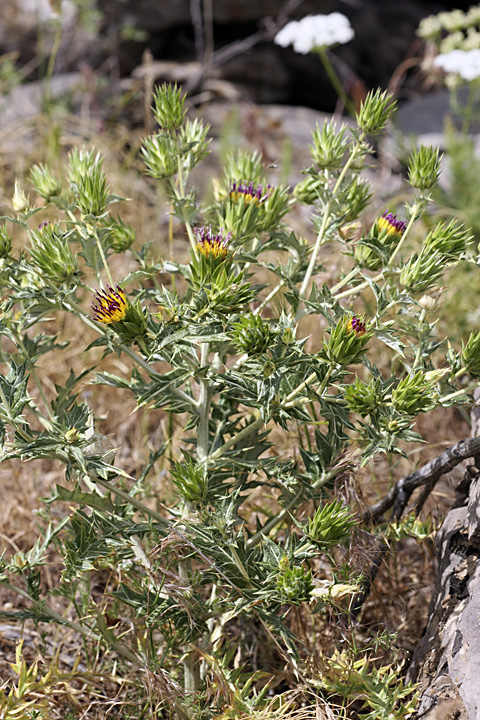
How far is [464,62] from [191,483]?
Answer: 10.2 ft

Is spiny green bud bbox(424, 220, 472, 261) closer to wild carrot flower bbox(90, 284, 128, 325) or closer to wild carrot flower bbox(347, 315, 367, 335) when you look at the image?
wild carrot flower bbox(347, 315, 367, 335)

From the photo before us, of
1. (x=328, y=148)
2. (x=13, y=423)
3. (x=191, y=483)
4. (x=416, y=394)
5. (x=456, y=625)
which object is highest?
(x=328, y=148)

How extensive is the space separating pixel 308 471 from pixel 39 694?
0.80 meters

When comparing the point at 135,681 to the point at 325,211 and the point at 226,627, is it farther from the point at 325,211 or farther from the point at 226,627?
the point at 325,211

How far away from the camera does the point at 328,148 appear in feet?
5.08

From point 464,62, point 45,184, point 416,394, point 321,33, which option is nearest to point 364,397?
point 416,394

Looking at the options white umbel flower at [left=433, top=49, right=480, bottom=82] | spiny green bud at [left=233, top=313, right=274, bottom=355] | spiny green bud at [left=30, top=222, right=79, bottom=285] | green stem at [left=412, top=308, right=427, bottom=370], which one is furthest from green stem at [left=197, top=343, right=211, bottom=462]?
white umbel flower at [left=433, top=49, right=480, bottom=82]

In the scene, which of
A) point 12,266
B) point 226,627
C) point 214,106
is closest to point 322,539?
point 226,627

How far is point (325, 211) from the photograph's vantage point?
5.05 ft

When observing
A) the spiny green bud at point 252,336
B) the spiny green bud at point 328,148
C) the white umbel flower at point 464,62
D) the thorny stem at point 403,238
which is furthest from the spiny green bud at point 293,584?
the white umbel flower at point 464,62

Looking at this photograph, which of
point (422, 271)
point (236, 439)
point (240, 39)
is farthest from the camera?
point (240, 39)

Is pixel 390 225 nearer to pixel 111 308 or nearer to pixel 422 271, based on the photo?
pixel 422 271

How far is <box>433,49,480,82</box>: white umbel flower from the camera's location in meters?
3.50

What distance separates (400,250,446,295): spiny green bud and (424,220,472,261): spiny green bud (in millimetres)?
23
